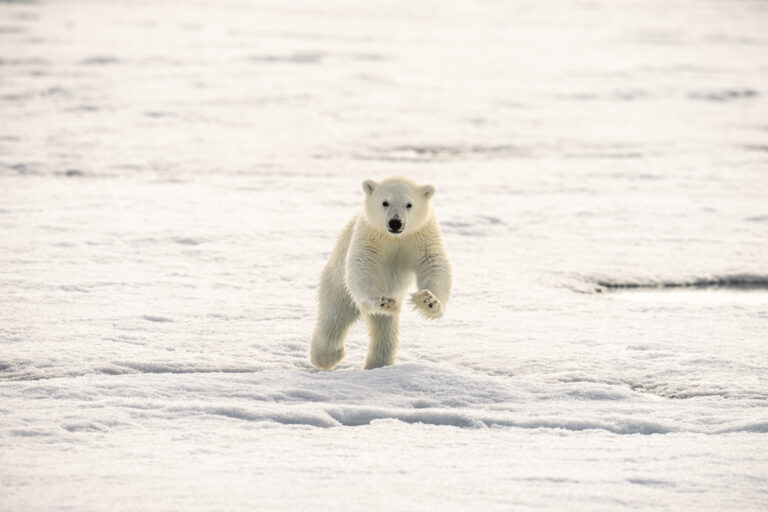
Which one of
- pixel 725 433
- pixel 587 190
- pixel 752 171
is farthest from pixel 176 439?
pixel 752 171

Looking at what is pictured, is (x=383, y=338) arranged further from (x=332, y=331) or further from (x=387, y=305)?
(x=387, y=305)

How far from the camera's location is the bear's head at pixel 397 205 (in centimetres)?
399

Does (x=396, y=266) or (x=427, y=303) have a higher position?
(x=396, y=266)

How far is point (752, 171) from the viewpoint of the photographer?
955 centimetres

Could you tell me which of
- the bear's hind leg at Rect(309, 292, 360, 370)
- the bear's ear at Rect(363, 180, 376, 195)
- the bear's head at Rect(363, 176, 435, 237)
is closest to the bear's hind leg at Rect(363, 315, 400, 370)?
the bear's hind leg at Rect(309, 292, 360, 370)

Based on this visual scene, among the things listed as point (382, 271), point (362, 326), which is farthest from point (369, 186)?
point (362, 326)

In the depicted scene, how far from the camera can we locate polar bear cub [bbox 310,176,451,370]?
13.2 ft

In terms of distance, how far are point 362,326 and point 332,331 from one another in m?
1.05

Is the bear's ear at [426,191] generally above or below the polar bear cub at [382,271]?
above

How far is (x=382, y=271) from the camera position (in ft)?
13.8

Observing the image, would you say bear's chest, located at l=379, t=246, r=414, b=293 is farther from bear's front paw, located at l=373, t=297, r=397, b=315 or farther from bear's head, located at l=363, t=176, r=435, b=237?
bear's front paw, located at l=373, t=297, r=397, b=315

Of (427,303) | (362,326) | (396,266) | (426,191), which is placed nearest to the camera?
(427,303)

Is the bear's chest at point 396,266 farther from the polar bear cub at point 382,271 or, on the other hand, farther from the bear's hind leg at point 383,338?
the bear's hind leg at point 383,338

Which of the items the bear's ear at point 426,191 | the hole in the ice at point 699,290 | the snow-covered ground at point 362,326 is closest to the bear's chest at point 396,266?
the bear's ear at point 426,191
